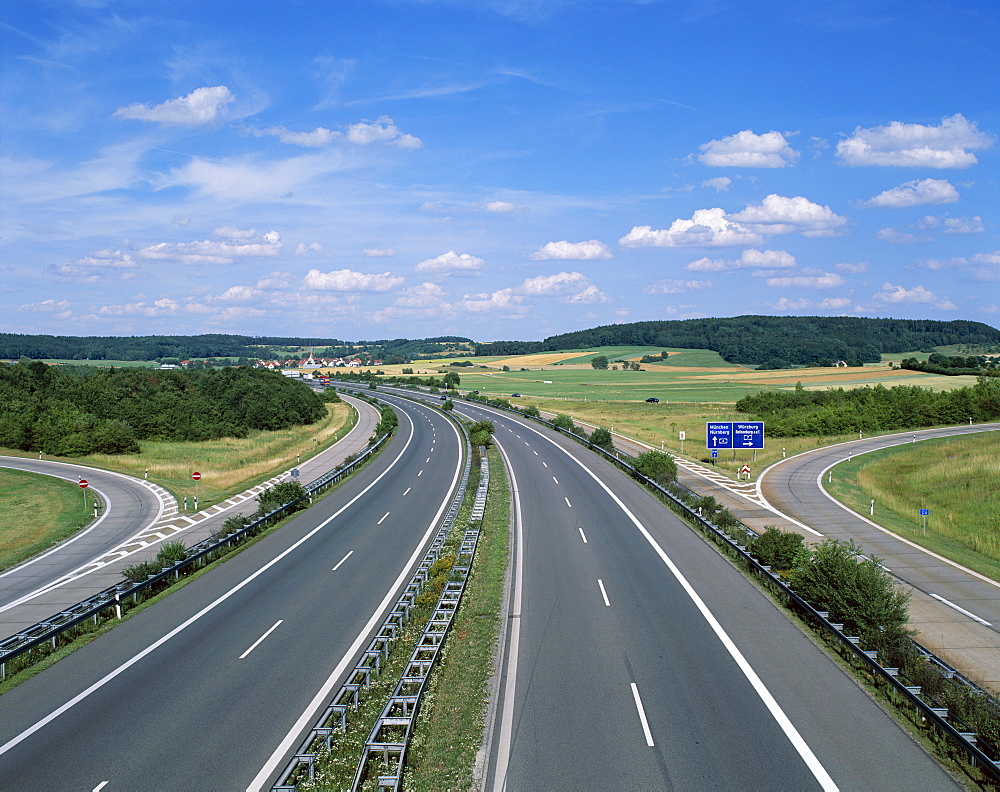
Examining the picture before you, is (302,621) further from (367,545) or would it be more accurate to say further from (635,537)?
(635,537)

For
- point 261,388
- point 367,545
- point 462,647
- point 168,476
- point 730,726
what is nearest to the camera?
point 730,726

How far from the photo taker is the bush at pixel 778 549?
22.3 meters

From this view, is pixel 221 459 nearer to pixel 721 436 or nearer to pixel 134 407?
pixel 134 407

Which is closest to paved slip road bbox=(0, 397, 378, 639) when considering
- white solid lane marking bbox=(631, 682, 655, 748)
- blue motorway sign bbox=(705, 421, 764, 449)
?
white solid lane marking bbox=(631, 682, 655, 748)

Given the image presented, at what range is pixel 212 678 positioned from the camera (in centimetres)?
1552

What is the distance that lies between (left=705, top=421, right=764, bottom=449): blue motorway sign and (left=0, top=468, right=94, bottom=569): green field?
4237 centimetres

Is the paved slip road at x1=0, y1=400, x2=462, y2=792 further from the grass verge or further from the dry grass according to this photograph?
the dry grass

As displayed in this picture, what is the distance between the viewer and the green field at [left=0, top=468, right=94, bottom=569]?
34.0 m

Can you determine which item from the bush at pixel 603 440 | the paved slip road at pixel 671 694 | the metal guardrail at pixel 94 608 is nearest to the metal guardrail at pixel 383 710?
the paved slip road at pixel 671 694

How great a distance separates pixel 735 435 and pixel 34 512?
47.9m

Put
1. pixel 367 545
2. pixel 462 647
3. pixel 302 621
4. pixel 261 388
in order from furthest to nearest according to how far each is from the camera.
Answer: pixel 261 388 < pixel 367 545 < pixel 302 621 < pixel 462 647

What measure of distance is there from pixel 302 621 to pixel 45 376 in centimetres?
8550

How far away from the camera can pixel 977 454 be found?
5106cm

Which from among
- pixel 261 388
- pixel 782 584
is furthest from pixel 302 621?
pixel 261 388
